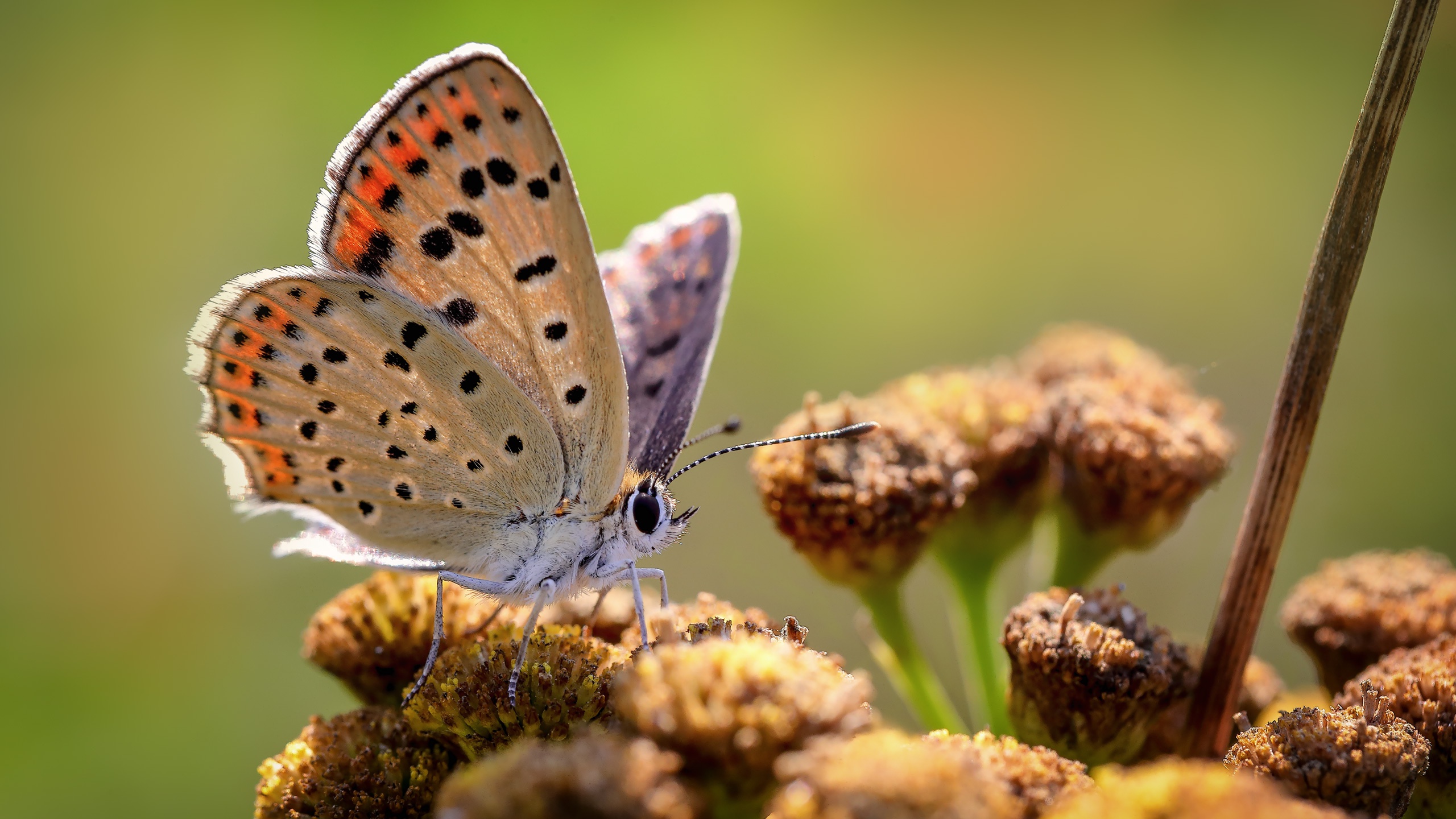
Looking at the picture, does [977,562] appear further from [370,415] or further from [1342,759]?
[370,415]

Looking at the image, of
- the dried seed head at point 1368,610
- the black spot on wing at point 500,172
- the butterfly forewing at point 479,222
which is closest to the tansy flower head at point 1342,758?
the dried seed head at point 1368,610

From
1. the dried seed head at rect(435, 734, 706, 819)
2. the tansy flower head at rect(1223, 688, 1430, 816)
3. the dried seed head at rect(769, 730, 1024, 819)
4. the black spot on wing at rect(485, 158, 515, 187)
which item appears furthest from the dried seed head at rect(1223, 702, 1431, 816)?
the black spot on wing at rect(485, 158, 515, 187)

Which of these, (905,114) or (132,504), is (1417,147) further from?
(132,504)

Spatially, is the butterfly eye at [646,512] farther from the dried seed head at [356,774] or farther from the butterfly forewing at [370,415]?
the dried seed head at [356,774]

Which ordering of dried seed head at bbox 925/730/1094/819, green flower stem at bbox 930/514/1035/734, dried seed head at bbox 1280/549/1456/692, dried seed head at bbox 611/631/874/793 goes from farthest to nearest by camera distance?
green flower stem at bbox 930/514/1035/734, dried seed head at bbox 1280/549/1456/692, dried seed head at bbox 925/730/1094/819, dried seed head at bbox 611/631/874/793

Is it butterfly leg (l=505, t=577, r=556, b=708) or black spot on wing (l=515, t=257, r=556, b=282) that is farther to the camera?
black spot on wing (l=515, t=257, r=556, b=282)

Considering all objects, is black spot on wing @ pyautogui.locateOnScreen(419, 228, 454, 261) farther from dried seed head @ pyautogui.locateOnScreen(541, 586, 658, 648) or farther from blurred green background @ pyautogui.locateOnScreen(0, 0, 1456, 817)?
blurred green background @ pyautogui.locateOnScreen(0, 0, 1456, 817)

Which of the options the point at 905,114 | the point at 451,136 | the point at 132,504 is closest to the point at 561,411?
the point at 451,136
